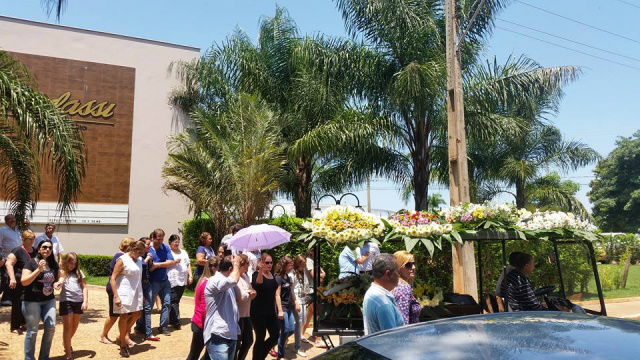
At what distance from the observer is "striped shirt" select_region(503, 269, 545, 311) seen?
6.28 metres

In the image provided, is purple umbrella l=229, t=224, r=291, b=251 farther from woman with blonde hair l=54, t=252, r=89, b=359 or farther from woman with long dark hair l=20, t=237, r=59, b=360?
woman with long dark hair l=20, t=237, r=59, b=360

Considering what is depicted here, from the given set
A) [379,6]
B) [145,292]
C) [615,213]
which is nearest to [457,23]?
[379,6]

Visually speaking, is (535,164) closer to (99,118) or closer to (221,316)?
(99,118)

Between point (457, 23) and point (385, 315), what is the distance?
28.0ft

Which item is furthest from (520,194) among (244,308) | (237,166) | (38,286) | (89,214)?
(38,286)

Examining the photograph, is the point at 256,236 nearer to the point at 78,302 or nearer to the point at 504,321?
the point at 78,302

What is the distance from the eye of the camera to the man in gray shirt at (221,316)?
6113 millimetres

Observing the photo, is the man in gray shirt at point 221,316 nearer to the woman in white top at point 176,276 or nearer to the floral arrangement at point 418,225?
the floral arrangement at point 418,225

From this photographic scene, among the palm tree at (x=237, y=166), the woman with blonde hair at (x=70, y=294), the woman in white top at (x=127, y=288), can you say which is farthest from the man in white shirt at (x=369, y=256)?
the palm tree at (x=237, y=166)

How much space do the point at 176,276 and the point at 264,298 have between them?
3005 millimetres

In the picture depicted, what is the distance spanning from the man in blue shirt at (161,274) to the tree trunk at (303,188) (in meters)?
9.37

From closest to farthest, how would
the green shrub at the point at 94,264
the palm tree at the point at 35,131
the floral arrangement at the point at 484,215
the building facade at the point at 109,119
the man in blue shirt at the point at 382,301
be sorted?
the man in blue shirt at the point at 382,301, the floral arrangement at the point at 484,215, the palm tree at the point at 35,131, the green shrub at the point at 94,264, the building facade at the point at 109,119

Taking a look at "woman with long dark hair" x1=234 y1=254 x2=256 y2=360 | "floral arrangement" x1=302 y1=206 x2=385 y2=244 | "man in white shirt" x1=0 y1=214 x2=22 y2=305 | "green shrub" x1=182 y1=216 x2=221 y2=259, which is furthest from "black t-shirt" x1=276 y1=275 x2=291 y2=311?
"green shrub" x1=182 y1=216 x2=221 y2=259

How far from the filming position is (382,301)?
4.55m
